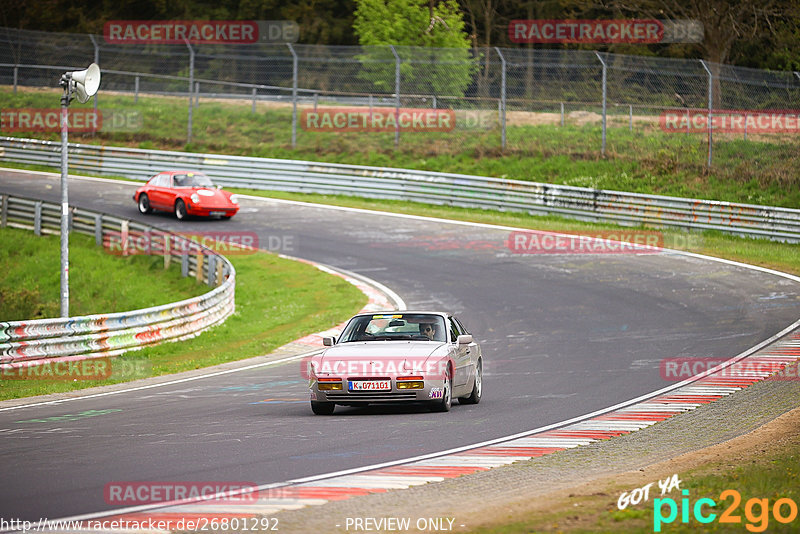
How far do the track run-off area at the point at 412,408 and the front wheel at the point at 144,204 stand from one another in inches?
20.2

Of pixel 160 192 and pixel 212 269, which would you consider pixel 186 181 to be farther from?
pixel 212 269

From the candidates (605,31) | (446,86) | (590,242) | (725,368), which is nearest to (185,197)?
(446,86)

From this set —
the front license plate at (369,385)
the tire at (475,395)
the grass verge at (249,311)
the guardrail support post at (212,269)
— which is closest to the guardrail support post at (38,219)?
the grass verge at (249,311)

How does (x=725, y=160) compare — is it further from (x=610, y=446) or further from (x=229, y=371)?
(x=610, y=446)

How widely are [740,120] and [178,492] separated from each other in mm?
27745

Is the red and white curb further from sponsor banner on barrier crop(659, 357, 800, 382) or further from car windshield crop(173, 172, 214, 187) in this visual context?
car windshield crop(173, 172, 214, 187)

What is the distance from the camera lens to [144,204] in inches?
1299

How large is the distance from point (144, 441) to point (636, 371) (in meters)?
7.67

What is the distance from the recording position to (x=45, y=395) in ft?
45.6

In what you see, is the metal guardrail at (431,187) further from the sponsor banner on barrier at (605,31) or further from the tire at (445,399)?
the tire at (445,399)

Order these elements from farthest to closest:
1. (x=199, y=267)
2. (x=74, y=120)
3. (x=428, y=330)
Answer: (x=74, y=120) < (x=199, y=267) < (x=428, y=330)

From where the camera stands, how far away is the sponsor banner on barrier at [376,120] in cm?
3816

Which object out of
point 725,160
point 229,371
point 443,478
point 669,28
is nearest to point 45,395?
point 229,371

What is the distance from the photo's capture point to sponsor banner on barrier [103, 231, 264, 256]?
89.9 ft
